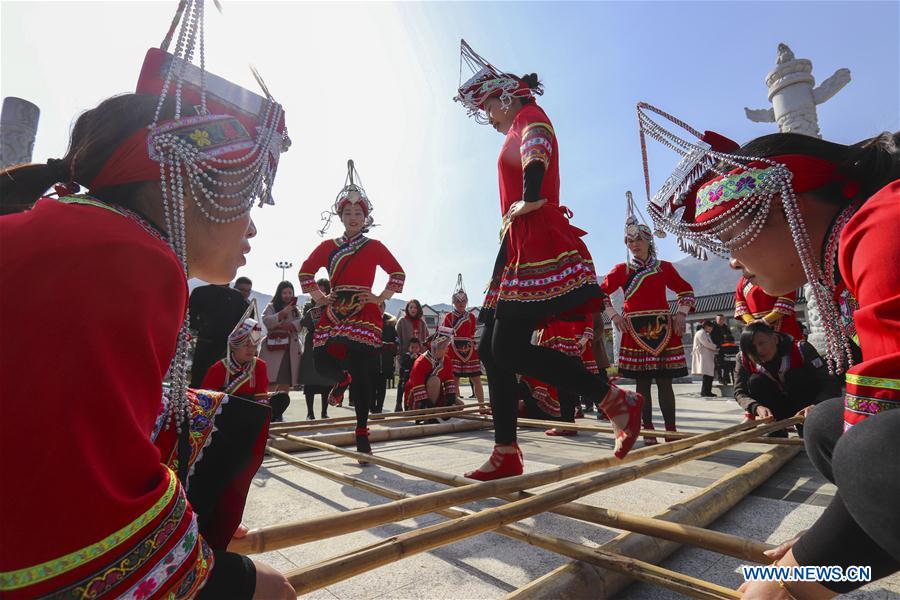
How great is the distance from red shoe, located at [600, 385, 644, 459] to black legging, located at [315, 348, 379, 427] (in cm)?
194

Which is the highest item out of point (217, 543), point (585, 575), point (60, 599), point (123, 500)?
point (123, 500)

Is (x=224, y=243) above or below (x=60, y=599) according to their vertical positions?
above

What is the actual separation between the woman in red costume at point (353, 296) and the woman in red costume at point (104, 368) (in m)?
2.83

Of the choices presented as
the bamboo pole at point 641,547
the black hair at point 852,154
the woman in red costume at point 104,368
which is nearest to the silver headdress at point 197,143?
the woman in red costume at point 104,368

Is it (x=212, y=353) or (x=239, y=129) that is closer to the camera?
(x=239, y=129)

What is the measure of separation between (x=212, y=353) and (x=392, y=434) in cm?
190

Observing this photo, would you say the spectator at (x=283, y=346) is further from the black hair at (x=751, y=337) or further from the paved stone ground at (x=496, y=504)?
the black hair at (x=751, y=337)

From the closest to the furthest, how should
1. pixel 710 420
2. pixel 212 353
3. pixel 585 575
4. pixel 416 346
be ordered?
pixel 585 575
pixel 212 353
pixel 710 420
pixel 416 346

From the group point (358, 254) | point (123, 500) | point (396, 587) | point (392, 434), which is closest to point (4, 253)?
→ point (123, 500)

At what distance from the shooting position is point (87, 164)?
100 centimetres

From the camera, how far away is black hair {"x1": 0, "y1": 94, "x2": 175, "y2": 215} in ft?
3.30

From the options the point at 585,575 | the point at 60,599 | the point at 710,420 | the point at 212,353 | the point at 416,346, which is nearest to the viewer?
the point at 60,599

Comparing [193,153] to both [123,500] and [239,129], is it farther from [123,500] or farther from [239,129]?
[123,500]

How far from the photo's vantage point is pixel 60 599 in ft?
1.98
